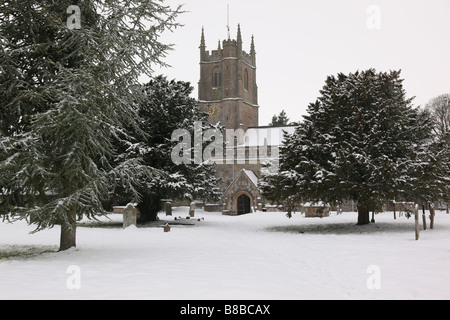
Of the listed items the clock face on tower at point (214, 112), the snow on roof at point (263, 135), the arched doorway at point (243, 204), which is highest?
the clock face on tower at point (214, 112)

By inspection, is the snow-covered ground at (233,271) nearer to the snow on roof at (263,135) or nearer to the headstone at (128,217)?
the headstone at (128,217)

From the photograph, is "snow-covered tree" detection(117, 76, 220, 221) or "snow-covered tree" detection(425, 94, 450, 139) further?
"snow-covered tree" detection(425, 94, 450, 139)

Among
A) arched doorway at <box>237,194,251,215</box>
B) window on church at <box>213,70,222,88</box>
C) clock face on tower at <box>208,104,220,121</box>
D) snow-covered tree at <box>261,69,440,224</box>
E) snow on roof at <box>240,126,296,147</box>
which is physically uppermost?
window on church at <box>213,70,222,88</box>

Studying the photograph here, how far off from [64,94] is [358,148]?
1287cm

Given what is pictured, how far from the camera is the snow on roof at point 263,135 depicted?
5581 centimetres

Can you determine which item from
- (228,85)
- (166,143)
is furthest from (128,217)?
(228,85)

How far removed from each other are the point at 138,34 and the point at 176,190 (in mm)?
12784

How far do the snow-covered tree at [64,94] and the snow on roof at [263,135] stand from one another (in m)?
44.1

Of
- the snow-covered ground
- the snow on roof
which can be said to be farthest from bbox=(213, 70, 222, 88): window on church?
the snow-covered ground

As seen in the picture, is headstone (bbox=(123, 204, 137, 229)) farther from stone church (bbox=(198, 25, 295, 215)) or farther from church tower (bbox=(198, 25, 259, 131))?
church tower (bbox=(198, 25, 259, 131))

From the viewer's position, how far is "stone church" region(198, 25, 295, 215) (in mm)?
54500

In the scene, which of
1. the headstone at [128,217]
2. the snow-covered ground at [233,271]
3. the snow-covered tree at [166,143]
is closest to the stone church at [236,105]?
the snow-covered tree at [166,143]

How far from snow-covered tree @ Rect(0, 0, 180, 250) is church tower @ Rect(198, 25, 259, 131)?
1879 inches
